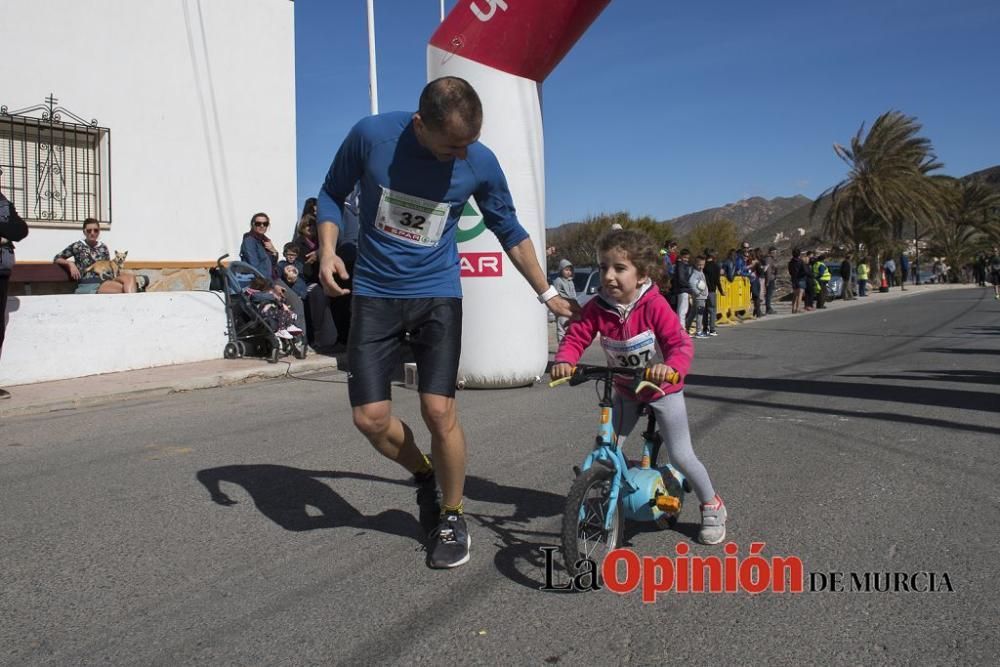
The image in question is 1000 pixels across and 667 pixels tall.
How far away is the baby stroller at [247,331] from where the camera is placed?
1061 cm

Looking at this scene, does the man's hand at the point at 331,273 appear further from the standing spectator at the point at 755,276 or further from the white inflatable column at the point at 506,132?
the standing spectator at the point at 755,276

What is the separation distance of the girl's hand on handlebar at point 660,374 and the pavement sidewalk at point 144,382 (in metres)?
6.25

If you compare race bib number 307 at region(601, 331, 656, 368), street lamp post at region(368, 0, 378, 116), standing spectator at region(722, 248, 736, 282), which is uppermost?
street lamp post at region(368, 0, 378, 116)

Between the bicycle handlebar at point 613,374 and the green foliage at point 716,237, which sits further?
the green foliage at point 716,237

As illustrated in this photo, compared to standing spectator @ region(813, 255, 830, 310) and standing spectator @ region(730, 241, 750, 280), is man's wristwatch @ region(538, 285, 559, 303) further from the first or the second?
standing spectator @ region(813, 255, 830, 310)

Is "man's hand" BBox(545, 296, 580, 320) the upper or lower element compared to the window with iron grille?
lower

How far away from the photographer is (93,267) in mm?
10484

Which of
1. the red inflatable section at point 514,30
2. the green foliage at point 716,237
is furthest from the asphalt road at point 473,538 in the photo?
the green foliage at point 716,237

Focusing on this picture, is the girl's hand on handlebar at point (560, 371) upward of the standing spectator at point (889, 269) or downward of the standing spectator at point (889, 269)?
downward

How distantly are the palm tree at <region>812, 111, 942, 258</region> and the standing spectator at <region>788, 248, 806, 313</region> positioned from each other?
17.0m

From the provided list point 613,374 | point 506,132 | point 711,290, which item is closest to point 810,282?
point 711,290

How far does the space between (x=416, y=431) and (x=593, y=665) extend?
4.13 meters

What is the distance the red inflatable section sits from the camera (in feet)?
27.3

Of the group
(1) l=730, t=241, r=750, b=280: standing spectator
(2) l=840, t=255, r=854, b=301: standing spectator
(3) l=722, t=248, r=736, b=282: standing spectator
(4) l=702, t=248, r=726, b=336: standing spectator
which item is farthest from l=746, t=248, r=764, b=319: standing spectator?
(2) l=840, t=255, r=854, b=301: standing spectator
